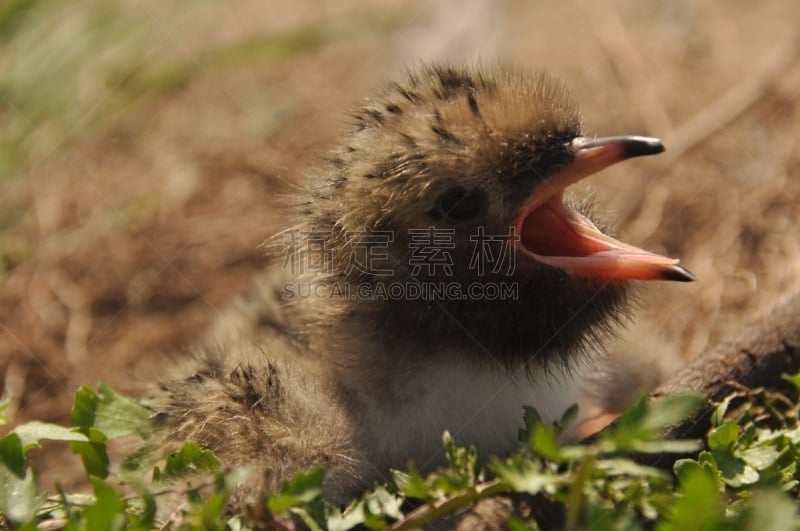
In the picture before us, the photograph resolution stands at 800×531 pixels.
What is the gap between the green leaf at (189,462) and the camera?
201cm

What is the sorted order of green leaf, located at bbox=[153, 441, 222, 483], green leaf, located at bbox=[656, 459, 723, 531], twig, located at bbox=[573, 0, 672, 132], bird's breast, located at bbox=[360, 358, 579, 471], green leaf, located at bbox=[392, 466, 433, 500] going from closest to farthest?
green leaf, located at bbox=[656, 459, 723, 531], green leaf, located at bbox=[392, 466, 433, 500], green leaf, located at bbox=[153, 441, 222, 483], bird's breast, located at bbox=[360, 358, 579, 471], twig, located at bbox=[573, 0, 672, 132]

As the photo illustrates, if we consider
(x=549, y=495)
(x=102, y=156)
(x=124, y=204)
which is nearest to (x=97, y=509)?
(x=549, y=495)

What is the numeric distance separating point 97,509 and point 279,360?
0.90 m

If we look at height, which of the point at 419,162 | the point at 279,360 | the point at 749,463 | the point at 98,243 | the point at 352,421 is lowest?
the point at 749,463

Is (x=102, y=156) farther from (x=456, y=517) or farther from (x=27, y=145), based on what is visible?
(x=456, y=517)

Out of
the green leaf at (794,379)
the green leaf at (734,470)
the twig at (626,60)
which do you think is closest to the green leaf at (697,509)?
the green leaf at (734,470)

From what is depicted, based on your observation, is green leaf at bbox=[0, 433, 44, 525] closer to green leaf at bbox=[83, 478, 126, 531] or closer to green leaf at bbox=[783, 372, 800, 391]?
green leaf at bbox=[83, 478, 126, 531]

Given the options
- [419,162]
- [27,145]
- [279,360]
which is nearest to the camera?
[419,162]

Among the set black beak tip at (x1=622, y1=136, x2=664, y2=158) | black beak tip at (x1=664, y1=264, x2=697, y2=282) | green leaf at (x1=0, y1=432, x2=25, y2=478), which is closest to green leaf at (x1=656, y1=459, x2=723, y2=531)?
black beak tip at (x1=664, y1=264, x2=697, y2=282)

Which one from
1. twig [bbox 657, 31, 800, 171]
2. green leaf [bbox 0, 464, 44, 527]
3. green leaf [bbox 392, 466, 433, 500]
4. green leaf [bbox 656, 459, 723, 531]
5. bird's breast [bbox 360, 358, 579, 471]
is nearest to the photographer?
green leaf [bbox 656, 459, 723, 531]

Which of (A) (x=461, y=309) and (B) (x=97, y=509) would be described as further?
(A) (x=461, y=309)

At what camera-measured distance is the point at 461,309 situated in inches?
90.0

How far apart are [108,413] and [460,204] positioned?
38.7 inches

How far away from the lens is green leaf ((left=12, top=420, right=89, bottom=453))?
6.88ft
